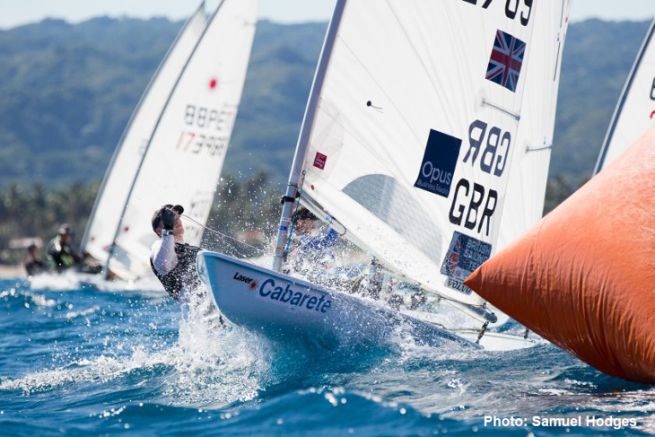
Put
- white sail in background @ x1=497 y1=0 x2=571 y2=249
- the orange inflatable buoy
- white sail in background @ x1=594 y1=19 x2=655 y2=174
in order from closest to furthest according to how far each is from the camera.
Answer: the orange inflatable buoy < white sail in background @ x1=497 y1=0 x2=571 y2=249 < white sail in background @ x1=594 y1=19 x2=655 y2=174

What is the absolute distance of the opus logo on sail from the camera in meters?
8.39

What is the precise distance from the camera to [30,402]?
6.84 meters

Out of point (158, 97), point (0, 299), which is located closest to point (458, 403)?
point (0, 299)

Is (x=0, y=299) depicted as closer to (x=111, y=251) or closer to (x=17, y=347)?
(x=111, y=251)

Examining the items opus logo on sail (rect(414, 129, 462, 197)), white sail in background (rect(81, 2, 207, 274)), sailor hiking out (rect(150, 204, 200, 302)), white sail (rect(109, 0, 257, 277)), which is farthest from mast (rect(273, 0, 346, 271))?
white sail in background (rect(81, 2, 207, 274))

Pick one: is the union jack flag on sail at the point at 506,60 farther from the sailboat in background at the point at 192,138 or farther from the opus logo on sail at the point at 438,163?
the sailboat in background at the point at 192,138

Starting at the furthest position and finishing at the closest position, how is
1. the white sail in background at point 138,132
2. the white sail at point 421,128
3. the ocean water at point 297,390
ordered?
the white sail in background at point 138,132, the white sail at point 421,128, the ocean water at point 297,390

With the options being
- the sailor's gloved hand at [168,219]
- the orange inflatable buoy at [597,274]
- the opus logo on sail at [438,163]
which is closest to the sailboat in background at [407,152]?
the opus logo on sail at [438,163]

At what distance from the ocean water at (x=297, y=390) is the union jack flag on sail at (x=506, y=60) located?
2.60 m

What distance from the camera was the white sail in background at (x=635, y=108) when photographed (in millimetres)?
11578

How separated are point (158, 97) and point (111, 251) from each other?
3.02 metres

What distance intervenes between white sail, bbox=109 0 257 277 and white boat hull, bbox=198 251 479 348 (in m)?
8.83

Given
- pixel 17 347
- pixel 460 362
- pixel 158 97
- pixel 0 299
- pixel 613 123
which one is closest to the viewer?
pixel 460 362

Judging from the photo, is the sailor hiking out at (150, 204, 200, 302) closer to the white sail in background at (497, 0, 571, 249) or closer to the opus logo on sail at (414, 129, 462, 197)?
the opus logo on sail at (414, 129, 462, 197)
